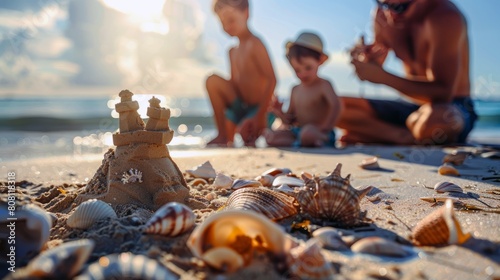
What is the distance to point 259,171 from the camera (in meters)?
3.70

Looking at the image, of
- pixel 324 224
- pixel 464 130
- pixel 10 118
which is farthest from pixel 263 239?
pixel 10 118

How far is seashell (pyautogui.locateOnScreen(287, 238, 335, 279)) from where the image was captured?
1354 millimetres

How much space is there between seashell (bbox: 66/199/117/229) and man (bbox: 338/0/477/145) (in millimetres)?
4313

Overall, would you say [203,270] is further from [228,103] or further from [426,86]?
[228,103]

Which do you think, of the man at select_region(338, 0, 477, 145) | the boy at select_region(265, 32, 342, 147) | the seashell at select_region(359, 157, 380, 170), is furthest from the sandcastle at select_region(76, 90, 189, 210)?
the man at select_region(338, 0, 477, 145)

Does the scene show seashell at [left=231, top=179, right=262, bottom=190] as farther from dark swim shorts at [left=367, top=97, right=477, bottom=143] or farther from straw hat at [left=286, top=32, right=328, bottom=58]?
dark swim shorts at [left=367, top=97, right=477, bottom=143]

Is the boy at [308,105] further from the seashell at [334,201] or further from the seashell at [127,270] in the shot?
the seashell at [127,270]

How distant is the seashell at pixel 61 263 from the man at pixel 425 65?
474 centimetres

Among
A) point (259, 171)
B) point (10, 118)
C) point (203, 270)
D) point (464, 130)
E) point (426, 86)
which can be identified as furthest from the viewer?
point (10, 118)

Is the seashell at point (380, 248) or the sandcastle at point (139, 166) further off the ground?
the sandcastle at point (139, 166)

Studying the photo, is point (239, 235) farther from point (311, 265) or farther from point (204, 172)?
point (204, 172)

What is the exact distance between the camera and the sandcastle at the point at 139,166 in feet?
7.19

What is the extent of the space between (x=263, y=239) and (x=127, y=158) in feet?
3.26

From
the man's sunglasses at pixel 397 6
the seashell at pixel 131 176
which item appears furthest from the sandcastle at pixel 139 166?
the man's sunglasses at pixel 397 6
